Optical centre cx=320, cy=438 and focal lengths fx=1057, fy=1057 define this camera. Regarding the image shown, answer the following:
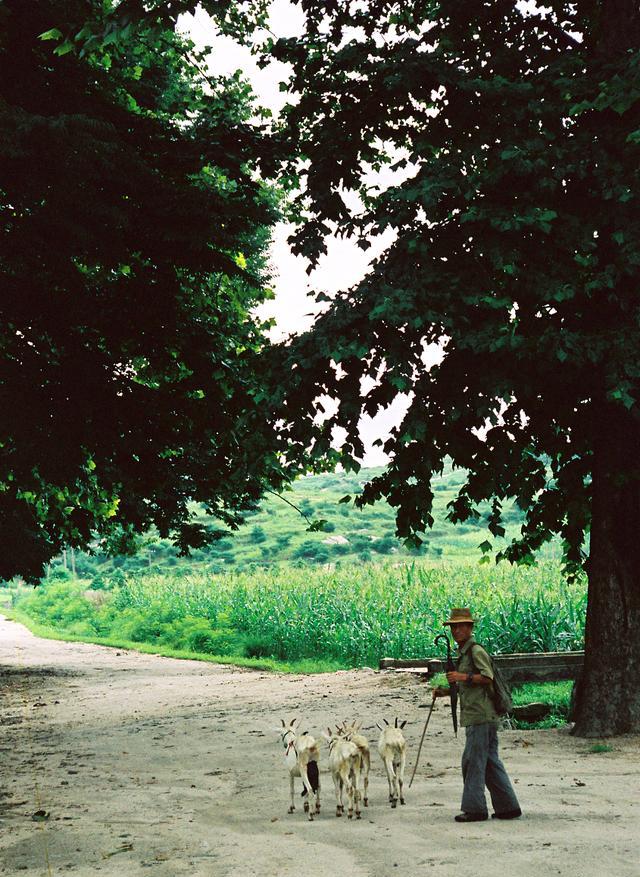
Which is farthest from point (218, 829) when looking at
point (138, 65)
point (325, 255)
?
point (138, 65)

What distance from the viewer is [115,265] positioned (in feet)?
48.5

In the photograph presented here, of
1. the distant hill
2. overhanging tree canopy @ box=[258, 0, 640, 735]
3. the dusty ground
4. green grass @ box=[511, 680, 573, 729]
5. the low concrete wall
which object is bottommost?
the dusty ground

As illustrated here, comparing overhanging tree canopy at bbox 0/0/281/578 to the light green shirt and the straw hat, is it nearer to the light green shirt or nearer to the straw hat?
the straw hat

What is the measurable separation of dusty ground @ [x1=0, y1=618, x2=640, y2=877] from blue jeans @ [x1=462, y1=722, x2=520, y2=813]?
0.22 metres

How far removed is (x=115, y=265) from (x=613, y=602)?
8.08 metres

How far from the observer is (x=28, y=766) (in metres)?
13.0

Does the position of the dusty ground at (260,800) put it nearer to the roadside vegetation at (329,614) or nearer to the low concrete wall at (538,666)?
the low concrete wall at (538,666)

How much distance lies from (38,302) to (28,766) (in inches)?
234

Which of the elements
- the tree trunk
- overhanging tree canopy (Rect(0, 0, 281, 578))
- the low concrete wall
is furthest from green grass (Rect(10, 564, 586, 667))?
overhanging tree canopy (Rect(0, 0, 281, 578))

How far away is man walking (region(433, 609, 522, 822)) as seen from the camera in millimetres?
8883

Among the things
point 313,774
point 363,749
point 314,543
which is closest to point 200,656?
point 313,774

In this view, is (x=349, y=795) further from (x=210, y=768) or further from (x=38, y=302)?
(x=38, y=302)

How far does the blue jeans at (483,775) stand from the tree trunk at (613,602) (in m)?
4.63

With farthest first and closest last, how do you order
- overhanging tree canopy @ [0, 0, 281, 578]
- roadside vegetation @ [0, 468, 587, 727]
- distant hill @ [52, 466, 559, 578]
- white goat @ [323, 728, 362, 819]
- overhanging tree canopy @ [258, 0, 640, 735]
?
distant hill @ [52, 466, 559, 578] → roadside vegetation @ [0, 468, 587, 727] → overhanging tree canopy @ [0, 0, 281, 578] → overhanging tree canopy @ [258, 0, 640, 735] → white goat @ [323, 728, 362, 819]
